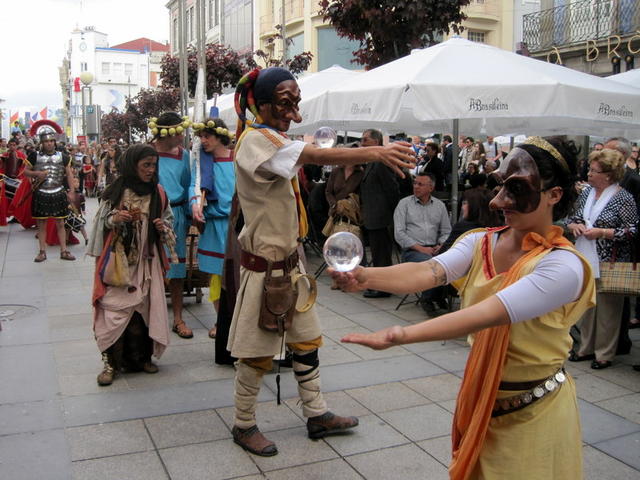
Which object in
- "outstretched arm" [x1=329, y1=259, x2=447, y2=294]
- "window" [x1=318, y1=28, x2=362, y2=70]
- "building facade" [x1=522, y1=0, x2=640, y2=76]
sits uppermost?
"window" [x1=318, y1=28, x2=362, y2=70]

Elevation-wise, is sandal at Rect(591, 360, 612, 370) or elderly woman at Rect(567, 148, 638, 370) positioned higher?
elderly woman at Rect(567, 148, 638, 370)

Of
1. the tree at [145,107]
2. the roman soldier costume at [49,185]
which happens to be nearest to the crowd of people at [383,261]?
the roman soldier costume at [49,185]

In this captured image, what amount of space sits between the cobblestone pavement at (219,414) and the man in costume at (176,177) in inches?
17.7

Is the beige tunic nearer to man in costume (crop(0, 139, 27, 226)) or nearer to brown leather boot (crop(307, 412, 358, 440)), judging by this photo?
brown leather boot (crop(307, 412, 358, 440))

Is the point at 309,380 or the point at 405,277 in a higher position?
the point at 405,277

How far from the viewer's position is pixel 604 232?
563 cm

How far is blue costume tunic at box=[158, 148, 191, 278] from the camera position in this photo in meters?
6.50

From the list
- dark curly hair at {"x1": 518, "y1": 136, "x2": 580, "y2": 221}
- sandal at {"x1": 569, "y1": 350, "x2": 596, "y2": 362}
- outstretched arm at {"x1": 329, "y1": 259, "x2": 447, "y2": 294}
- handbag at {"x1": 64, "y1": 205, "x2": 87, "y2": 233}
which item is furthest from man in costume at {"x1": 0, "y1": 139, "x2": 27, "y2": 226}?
dark curly hair at {"x1": 518, "y1": 136, "x2": 580, "y2": 221}

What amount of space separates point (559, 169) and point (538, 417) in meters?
0.79

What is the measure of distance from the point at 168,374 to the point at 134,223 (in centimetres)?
120

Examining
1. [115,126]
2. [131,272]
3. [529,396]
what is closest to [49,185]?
[131,272]

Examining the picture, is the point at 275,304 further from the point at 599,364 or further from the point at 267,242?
the point at 599,364

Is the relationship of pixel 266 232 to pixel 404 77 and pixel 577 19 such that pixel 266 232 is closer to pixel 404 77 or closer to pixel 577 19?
pixel 404 77

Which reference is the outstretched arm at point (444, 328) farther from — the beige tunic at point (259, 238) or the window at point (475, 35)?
the window at point (475, 35)
